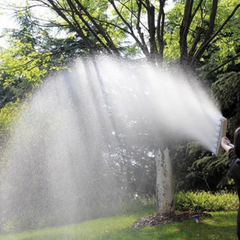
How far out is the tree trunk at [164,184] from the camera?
24.2 ft

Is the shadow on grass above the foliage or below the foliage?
below

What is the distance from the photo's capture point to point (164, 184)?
743 cm

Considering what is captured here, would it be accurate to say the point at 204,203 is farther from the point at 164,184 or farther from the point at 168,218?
the point at 168,218

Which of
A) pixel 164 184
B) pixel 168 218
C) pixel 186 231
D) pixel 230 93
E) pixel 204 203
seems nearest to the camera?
pixel 186 231

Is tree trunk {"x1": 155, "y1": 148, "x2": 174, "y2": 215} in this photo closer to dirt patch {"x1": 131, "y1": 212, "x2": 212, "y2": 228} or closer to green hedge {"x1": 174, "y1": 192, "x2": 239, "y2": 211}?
dirt patch {"x1": 131, "y1": 212, "x2": 212, "y2": 228}

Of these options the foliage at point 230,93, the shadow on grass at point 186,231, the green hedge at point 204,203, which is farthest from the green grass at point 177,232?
the foliage at point 230,93

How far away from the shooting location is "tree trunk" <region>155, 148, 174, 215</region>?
7391mm

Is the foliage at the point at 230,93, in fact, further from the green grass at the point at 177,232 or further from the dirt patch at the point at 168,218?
the dirt patch at the point at 168,218

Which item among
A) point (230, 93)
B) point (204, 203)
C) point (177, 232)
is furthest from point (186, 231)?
point (230, 93)

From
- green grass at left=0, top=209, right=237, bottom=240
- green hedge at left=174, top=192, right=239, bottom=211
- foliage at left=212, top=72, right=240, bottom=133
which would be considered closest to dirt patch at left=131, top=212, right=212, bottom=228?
green grass at left=0, top=209, right=237, bottom=240

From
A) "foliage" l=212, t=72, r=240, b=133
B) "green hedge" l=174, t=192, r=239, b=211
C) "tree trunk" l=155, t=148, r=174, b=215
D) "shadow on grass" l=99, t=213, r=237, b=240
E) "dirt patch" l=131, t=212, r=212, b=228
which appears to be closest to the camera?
"shadow on grass" l=99, t=213, r=237, b=240

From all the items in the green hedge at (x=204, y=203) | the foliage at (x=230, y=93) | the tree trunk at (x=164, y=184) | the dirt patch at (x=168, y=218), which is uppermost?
the foliage at (x=230, y=93)

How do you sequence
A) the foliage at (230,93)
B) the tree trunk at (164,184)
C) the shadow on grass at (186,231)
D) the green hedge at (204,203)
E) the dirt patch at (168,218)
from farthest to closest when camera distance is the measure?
the foliage at (230,93)
the green hedge at (204,203)
the tree trunk at (164,184)
the dirt patch at (168,218)
the shadow on grass at (186,231)

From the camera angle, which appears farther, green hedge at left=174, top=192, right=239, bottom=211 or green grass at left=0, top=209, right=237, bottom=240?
green hedge at left=174, top=192, right=239, bottom=211
